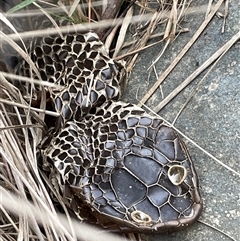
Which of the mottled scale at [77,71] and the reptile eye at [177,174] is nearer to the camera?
the reptile eye at [177,174]

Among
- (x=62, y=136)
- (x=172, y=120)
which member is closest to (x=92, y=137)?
(x=62, y=136)

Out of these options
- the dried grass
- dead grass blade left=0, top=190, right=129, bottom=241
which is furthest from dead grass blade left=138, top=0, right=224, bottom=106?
dead grass blade left=0, top=190, right=129, bottom=241

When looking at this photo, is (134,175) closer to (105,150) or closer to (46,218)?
(105,150)

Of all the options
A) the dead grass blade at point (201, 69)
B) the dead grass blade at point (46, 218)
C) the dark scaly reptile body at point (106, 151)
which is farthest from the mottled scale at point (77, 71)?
the dead grass blade at point (46, 218)

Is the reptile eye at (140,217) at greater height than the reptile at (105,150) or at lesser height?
lesser

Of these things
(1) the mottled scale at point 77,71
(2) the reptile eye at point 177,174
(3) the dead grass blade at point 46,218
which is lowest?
(3) the dead grass blade at point 46,218

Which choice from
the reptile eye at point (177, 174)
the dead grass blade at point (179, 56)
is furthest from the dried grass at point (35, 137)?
the reptile eye at point (177, 174)

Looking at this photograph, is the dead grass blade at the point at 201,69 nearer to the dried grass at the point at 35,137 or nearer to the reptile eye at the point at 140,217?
the dried grass at the point at 35,137

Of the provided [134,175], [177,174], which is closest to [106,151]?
[134,175]

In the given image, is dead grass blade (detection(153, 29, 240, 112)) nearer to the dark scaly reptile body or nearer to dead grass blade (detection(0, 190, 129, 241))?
the dark scaly reptile body

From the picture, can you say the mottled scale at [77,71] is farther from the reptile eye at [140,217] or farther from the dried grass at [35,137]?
the reptile eye at [140,217]
